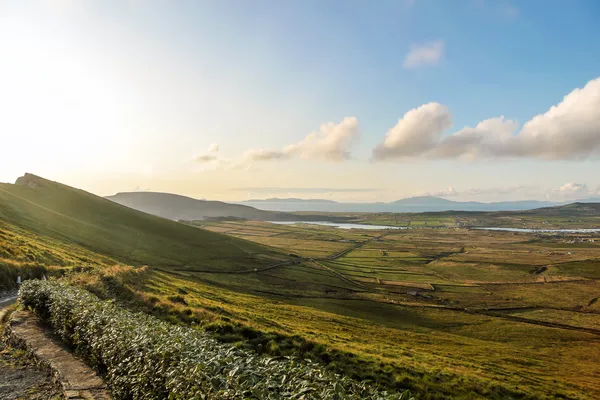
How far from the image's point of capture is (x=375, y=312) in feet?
268

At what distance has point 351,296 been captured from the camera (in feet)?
313

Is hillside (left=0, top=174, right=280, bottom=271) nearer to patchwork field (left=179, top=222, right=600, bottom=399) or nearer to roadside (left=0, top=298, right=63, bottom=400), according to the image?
patchwork field (left=179, top=222, right=600, bottom=399)

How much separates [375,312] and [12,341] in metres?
77.7

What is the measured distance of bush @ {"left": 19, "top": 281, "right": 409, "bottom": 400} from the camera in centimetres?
723

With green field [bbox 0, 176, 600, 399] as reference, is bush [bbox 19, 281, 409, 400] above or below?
above

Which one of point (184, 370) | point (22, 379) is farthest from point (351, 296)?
point (184, 370)

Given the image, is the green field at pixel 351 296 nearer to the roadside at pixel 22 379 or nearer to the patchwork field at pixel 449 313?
the patchwork field at pixel 449 313

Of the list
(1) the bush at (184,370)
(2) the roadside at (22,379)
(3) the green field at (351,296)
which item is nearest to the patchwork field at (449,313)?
(3) the green field at (351,296)

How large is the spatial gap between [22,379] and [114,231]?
12823cm

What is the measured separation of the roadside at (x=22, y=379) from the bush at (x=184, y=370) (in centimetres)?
130

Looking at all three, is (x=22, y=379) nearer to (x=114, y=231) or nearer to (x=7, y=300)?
(x=7, y=300)

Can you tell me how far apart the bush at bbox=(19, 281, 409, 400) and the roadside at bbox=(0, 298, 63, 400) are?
1.30 m

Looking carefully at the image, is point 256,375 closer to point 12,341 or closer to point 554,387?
point 12,341

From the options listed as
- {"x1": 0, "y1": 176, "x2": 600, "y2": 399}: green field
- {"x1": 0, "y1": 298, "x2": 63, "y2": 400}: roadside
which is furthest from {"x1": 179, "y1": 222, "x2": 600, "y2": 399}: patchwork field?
{"x1": 0, "y1": 298, "x2": 63, "y2": 400}: roadside
